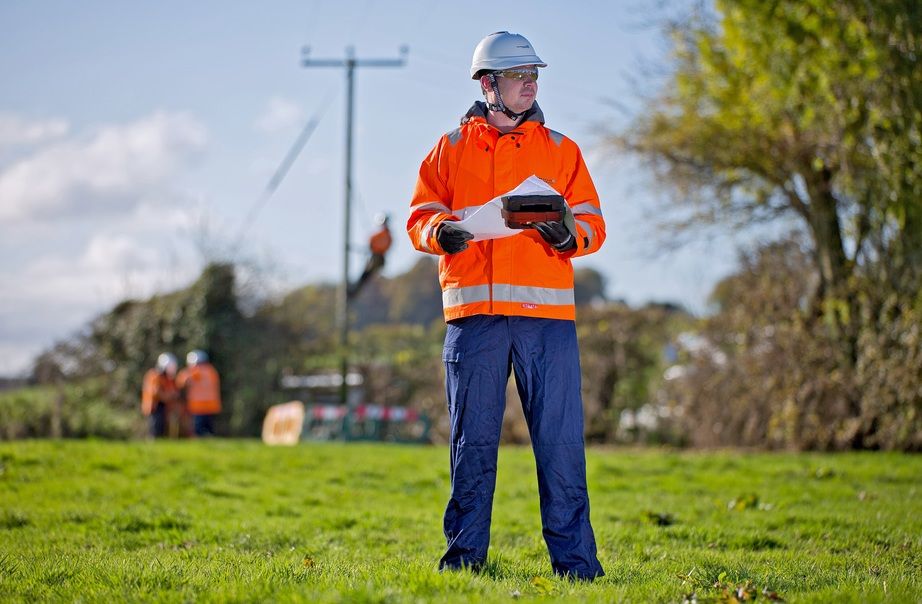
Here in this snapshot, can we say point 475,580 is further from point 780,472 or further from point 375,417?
point 375,417

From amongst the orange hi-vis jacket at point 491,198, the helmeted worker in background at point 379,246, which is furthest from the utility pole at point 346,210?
the orange hi-vis jacket at point 491,198

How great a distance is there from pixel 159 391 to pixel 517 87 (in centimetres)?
1912

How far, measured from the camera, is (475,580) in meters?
4.57

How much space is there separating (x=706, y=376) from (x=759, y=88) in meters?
5.13

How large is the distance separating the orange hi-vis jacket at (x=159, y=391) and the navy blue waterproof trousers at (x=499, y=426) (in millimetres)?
18822

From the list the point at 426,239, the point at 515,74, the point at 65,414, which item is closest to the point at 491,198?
the point at 426,239

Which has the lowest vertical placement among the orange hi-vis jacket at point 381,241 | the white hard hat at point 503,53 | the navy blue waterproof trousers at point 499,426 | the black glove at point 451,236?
the navy blue waterproof trousers at point 499,426

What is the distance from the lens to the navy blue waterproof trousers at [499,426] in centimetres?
510

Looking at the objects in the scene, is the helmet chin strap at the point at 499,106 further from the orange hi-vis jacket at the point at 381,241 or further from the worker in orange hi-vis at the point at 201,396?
the worker in orange hi-vis at the point at 201,396

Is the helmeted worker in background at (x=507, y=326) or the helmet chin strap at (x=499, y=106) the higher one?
the helmet chin strap at (x=499, y=106)

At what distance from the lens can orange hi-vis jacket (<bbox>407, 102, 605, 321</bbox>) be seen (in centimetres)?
511

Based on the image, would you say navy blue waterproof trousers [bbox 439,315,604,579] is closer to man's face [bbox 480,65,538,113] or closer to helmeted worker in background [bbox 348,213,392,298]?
man's face [bbox 480,65,538,113]

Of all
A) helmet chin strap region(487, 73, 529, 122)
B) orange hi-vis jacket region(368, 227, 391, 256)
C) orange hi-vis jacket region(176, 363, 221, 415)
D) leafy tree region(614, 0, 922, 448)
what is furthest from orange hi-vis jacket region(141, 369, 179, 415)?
helmet chin strap region(487, 73, 529, 122)

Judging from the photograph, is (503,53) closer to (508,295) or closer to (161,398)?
(508,295)
